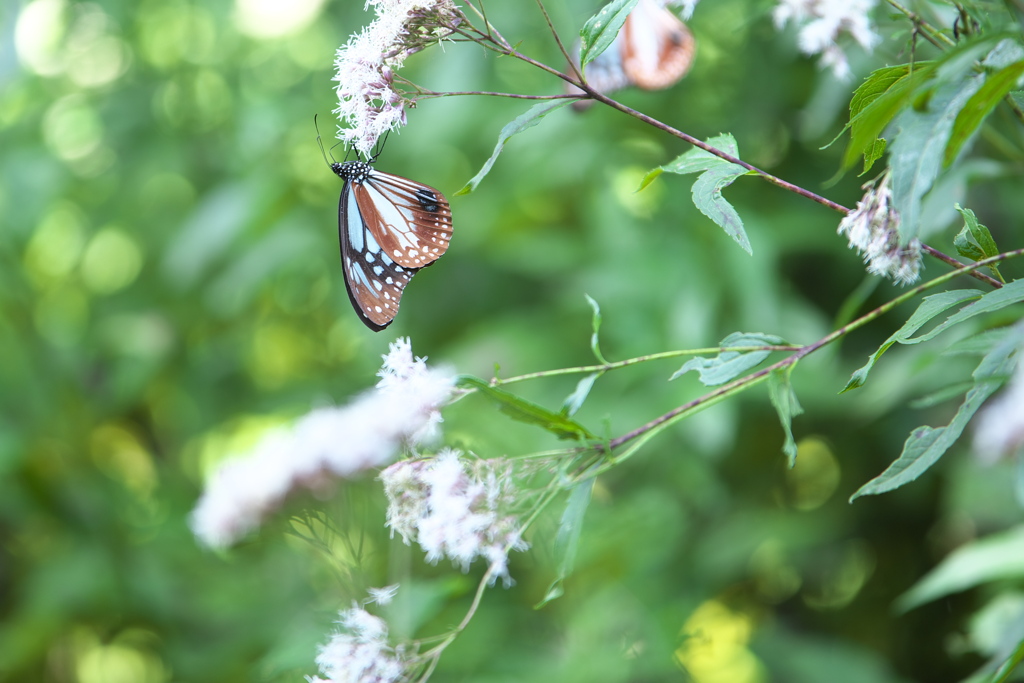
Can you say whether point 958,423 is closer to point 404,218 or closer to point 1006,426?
point 1006,426

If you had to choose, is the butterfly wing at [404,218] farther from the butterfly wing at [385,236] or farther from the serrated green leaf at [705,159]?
the serrated green leaf at [705,159]

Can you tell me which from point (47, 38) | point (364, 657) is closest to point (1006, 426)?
point (364, 657)

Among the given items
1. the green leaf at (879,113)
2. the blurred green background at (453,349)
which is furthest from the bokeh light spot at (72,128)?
the green leaf at (879,113)

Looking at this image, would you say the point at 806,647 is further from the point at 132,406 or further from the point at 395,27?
the point at 132,406

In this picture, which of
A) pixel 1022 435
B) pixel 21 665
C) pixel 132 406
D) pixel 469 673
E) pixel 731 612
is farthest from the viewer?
pixel 132 406

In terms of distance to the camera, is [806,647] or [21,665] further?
[21,665]

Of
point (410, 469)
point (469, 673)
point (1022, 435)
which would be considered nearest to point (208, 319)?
point (469, 673)

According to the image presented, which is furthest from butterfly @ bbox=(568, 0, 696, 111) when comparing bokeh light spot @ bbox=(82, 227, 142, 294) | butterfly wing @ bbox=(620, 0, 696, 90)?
bokeh light spot @ bbox=(82, 227, 142, 294)
